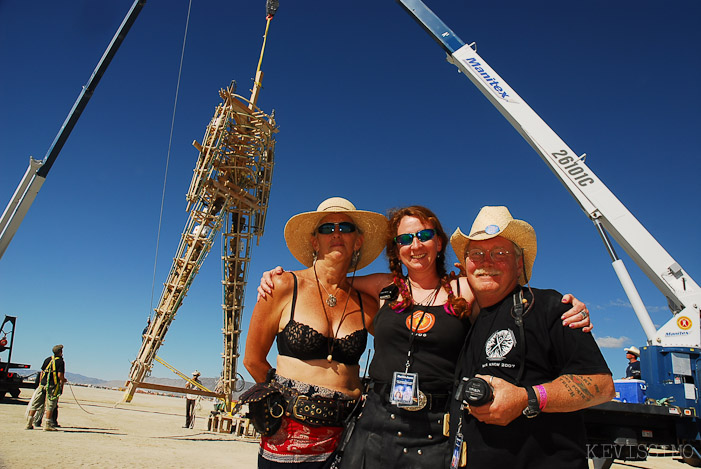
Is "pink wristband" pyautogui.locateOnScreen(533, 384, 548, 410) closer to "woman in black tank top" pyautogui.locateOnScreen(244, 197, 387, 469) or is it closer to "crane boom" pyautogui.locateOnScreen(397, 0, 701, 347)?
"woman in black tank top" pyautogui.locateOnScreen(244, 197, 387, 469)

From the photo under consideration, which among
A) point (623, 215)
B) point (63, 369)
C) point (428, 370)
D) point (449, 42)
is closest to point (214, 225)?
point (63, 369)

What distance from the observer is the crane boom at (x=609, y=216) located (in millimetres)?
8656

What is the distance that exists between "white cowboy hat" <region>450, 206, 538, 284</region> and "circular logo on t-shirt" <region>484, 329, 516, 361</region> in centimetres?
59

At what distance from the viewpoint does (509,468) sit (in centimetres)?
213

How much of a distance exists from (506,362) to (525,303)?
329mm

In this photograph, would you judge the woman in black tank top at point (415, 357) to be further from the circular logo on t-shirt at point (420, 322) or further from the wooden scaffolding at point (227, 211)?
the wooden scaffolding at point (227, 211)

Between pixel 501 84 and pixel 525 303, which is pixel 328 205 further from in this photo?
pixel 501 84

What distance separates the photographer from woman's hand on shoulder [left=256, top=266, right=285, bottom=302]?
325 cm

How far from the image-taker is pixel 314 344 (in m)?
3.06

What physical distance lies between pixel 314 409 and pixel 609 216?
9510 millimetres

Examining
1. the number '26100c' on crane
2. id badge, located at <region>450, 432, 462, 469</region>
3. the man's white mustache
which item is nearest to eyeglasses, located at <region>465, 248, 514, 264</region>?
the man's white mustache

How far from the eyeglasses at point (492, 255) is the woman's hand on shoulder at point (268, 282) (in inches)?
55.5

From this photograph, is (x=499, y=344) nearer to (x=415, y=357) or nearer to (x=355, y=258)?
(x=415, y=357)

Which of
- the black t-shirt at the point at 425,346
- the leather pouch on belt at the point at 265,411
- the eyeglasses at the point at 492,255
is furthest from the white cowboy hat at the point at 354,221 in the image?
the leather pouch on belt at the point at 265,411
